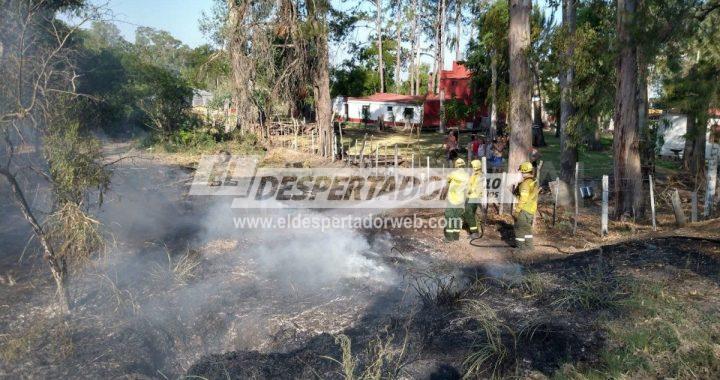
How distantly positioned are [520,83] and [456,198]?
3444 millimetres

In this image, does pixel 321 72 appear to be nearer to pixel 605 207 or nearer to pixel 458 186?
pixel 458 186

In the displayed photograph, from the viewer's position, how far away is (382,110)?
3581 centimetres

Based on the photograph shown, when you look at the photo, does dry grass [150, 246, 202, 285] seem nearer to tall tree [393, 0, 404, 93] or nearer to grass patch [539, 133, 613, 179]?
grass patch [539, 133, 613, 179]

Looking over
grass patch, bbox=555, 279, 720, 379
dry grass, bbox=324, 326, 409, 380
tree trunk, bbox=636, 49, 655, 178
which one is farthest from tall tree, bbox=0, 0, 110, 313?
tree trunk, bbox=636, 49, 655, 178

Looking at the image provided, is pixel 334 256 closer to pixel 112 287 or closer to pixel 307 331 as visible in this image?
pixel 307 331


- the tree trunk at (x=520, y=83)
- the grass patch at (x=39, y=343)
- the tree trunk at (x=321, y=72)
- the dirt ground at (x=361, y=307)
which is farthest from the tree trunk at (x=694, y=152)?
the grass patch at (x=39, y=343)

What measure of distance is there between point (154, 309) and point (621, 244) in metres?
7.19

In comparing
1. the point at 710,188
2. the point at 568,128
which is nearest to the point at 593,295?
the point at 710,188

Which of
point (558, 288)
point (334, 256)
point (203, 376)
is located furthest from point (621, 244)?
point (203, 376)

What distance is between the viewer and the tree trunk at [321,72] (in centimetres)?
1853

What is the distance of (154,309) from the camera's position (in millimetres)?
6164

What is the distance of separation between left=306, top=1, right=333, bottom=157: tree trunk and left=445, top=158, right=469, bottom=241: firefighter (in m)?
10.3

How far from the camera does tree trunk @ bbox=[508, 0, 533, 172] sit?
409 inches

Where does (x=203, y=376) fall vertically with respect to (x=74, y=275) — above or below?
below
